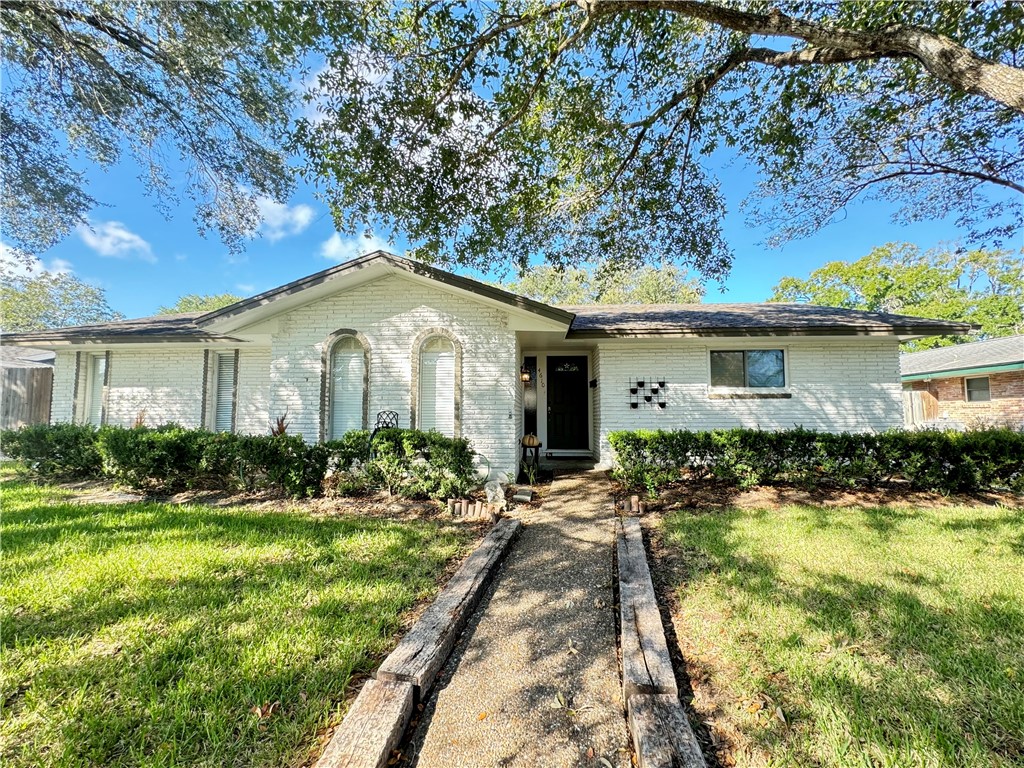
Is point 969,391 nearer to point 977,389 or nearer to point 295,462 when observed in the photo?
point 977,389

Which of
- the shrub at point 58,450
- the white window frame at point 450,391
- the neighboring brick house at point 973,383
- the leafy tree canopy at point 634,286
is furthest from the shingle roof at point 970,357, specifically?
the shrub at point 58,450

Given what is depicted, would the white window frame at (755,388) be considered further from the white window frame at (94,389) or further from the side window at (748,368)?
the white window frame at (94,389)

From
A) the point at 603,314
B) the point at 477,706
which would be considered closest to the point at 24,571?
the point at 477,706

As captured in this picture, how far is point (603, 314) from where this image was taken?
401 inches

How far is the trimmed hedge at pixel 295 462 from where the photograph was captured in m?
5.91

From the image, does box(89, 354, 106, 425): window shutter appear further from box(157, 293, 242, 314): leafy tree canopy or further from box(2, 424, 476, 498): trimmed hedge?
box(157, 293, 242, 314): leafy tree canopy

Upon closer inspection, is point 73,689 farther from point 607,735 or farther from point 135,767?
point 607,735

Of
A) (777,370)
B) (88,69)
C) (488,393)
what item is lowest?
(488,393)

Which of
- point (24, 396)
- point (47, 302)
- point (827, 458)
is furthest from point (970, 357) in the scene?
point (47, 302)

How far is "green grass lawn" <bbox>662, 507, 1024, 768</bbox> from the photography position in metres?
1.82

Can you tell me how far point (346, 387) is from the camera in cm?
757

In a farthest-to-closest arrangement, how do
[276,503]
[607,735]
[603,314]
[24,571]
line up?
[603,314] → [276,503] → [24,571] → [607,735]

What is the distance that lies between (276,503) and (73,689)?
12.7 ft

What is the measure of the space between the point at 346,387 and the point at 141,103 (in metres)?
6.50
